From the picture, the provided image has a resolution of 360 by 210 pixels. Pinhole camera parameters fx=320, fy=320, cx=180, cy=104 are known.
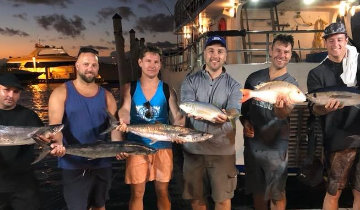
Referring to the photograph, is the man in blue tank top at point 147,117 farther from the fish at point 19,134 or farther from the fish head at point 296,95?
the fish head at point 296,95

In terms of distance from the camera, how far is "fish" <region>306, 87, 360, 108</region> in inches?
165

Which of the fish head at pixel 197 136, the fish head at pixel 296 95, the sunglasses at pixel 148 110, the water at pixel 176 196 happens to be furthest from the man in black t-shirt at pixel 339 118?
the water at pixel 176 196

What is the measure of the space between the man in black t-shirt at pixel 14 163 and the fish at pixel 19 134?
16 cm

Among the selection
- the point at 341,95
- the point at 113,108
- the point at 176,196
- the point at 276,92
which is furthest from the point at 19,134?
the point at 176,196

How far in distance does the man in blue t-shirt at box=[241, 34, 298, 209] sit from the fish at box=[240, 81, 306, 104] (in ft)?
0.97

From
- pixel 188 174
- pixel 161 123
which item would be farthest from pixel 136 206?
pixel 161 123

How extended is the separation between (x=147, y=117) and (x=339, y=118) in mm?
2786

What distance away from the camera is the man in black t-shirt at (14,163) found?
419cm

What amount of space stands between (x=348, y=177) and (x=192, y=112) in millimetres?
2524

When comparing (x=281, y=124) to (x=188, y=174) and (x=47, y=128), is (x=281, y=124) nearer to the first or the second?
(x=188, y=174)

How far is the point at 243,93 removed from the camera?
441 centimetres

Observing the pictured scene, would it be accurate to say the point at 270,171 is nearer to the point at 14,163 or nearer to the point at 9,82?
the point at 14,163

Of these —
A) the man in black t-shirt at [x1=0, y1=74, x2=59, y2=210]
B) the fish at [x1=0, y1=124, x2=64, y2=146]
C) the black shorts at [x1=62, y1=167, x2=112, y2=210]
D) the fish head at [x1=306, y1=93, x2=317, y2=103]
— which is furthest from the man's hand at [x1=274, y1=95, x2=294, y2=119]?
the man in black t-shirt at [x1=0, y1=74, x2=59, y2=210]

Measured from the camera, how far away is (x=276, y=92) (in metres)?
4.31
